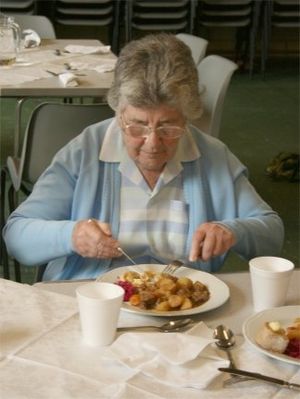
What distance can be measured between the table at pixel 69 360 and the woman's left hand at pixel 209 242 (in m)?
0.16

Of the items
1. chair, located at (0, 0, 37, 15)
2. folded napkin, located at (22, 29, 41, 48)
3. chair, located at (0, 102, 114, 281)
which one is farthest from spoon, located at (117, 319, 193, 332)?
chair, located at (0, 0, 37, 15)

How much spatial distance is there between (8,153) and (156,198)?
340cm

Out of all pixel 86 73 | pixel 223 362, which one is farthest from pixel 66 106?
pixel 223 362

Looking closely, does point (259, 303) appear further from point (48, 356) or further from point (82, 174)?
point (82, 174)

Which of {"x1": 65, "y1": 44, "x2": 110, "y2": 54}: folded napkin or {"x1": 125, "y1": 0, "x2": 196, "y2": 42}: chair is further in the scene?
{"x1": 125, "y1": 0, "x2": 196, "y2": 42}: chair

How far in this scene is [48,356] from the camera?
1.45 m

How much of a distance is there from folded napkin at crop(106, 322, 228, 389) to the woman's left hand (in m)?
0.41

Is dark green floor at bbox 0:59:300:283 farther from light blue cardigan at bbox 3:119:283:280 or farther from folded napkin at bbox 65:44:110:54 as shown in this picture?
light blue cardigan at bbox 3:119:283:280

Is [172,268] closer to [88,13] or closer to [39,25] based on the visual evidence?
[39,25]

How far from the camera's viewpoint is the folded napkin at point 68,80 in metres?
3.62

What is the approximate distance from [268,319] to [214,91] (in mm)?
2197

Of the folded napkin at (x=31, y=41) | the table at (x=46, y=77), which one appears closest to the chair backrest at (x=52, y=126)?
the table at (x=46, y=77)

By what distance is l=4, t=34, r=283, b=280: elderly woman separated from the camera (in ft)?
6.64

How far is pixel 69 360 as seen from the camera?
4.73 ft
